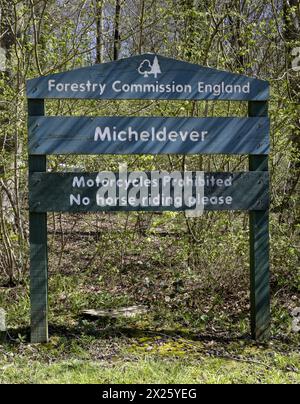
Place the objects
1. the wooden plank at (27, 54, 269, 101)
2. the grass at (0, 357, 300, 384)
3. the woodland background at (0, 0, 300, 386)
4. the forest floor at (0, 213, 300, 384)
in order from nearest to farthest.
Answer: the grass at (0, 357, 300, 384)
the forest floor at (0, 213, 300, 384)
the wooden plank at (27, 54, 269, 101)
the woodland background at (0, 0, 300, 386)

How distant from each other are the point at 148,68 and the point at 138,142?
0.62m

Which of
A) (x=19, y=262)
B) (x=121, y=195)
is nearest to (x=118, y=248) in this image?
(x=19, y=262)

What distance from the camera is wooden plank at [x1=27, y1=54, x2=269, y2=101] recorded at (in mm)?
4094

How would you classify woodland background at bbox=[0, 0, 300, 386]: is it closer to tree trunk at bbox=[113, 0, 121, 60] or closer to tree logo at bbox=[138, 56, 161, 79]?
tree trunk at bbox=[113, 0, 121, 60]

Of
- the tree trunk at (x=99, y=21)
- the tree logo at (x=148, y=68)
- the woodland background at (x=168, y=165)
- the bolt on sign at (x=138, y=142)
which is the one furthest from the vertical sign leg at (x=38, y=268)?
the tree trunk at (x=99, y=21)

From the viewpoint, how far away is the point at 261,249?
14.1 ft

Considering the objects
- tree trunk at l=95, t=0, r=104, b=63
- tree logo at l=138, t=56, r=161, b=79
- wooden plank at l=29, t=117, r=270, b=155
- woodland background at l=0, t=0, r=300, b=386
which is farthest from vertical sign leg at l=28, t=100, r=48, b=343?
tree trunk at l=95, t=0, r=104, b=63

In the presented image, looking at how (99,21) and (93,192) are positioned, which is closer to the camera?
(93,192)

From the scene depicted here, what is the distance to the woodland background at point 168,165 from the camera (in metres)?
5.34

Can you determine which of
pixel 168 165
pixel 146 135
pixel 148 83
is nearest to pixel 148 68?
pixel 148 83

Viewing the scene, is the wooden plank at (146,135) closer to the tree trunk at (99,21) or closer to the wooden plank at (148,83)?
the wooden plank at (148,83)

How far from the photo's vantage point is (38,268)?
4.22 m

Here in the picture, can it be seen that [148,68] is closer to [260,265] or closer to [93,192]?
[93,192]

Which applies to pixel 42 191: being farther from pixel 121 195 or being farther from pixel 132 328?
pixel 132 328
